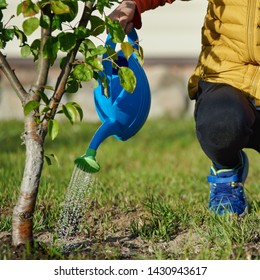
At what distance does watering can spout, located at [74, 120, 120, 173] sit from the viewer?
2791mm

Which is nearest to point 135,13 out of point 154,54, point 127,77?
point 127,77

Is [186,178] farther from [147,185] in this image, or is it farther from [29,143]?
[29,143]

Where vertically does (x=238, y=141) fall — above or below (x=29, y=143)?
below

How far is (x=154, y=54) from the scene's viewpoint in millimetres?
8031

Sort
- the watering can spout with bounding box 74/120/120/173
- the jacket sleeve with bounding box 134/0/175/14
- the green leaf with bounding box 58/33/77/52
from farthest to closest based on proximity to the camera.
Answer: the jacket sleeve with bounding box 134/0/175/14
the watering can spout with bounding box 74/120/120/173
the green leaf with bounding box 58/33/77/52

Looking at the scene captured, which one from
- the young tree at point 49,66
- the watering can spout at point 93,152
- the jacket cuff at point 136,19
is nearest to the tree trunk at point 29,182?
the young tree at point 49,66

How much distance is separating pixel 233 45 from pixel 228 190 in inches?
22.9

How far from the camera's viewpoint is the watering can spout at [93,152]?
2791 mm

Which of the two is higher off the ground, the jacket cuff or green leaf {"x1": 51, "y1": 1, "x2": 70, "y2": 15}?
green leaf {"x1": 51, "y1": 1, "x2": 70, "y2": 15}

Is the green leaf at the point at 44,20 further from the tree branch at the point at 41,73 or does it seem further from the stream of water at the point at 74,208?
the stream of water at the point at 74,208

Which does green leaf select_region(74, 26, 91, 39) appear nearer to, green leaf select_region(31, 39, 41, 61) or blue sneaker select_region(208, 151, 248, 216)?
green leaf select_region(31, 39, 41, 61)

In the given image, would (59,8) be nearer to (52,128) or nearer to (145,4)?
(52,128)

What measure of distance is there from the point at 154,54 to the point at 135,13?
16.0 ft

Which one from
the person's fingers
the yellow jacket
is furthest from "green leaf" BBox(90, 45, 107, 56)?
the yellow jacket
